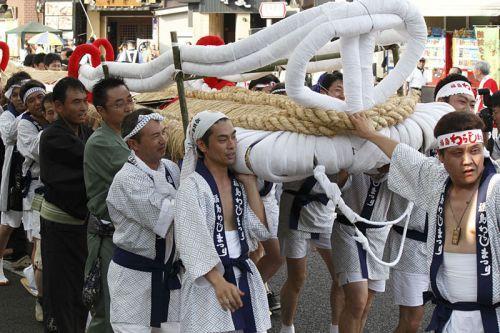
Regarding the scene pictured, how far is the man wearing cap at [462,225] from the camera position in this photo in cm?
333

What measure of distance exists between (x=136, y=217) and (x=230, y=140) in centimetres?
65

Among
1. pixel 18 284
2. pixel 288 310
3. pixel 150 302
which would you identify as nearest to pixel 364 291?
pixel 288 310

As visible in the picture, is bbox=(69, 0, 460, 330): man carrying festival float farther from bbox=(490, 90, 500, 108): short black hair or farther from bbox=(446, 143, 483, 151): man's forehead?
bbox=(490, 90, 500, 108): short black hair

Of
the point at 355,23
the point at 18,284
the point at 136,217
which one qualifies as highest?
the point at 355,23

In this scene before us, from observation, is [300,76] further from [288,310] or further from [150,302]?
[288,310]

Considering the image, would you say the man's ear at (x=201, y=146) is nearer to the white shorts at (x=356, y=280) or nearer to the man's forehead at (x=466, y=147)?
the man's forehead at (x=466, y=147)

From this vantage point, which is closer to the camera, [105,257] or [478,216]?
[478,216]

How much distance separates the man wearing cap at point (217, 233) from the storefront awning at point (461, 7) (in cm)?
1344

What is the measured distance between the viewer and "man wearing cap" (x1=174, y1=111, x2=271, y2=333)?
3.59 metres

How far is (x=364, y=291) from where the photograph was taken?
4824 mm

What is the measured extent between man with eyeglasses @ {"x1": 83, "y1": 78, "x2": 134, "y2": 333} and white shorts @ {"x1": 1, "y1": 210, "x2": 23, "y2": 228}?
98.0 inches

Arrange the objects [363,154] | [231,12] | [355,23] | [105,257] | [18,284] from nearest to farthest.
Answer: [355,23] → [363,154] → [105,257] → [18,284] → [231,12]

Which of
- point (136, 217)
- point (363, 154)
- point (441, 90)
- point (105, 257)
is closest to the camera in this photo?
point (363, 154)

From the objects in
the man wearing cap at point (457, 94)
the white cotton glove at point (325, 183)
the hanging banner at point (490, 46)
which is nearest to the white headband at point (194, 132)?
the white cotton glove at point (325, 183)
